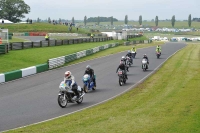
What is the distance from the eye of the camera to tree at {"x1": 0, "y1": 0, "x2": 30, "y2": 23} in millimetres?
115062

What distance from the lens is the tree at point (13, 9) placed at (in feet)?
378

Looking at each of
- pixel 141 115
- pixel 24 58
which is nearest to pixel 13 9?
pixel 24 58

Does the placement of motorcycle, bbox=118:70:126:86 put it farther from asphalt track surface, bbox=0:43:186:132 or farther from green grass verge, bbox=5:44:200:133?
green grass verge, bbox=5:44:200:133

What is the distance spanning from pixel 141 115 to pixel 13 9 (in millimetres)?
107139

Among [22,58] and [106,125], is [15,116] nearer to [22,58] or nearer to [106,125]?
[106,125]

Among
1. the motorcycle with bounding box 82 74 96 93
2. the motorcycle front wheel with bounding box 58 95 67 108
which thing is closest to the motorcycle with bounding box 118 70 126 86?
the motorcycle with bounding box 82 74 96 93

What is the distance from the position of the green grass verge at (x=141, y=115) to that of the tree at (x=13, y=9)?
324ft

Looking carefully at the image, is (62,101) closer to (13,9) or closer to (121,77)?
(121,77)

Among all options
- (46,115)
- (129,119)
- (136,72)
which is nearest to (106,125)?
(129,119)

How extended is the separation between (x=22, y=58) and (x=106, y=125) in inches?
1046

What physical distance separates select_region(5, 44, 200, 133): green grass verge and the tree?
324 feet

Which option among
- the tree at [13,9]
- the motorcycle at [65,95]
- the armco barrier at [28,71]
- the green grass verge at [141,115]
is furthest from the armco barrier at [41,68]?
the tree at [13,9]

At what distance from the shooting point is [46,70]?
109ft

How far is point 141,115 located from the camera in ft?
48.2
